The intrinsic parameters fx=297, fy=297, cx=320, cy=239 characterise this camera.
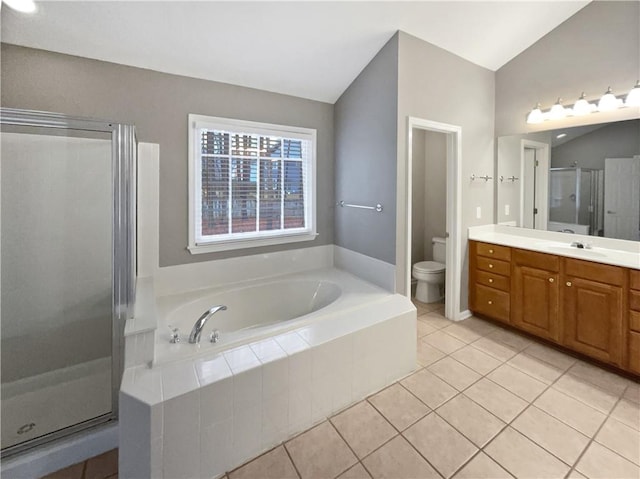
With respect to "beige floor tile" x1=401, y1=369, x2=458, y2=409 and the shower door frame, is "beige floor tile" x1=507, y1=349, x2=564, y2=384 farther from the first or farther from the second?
the shower door frame

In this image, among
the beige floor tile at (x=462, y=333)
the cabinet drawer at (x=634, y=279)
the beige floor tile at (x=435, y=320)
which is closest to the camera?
the cabinet drawer at (x=634, y=279)

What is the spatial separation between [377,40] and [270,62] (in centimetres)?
89

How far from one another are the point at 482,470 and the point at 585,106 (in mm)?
2880

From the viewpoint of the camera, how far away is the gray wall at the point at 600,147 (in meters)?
2.36

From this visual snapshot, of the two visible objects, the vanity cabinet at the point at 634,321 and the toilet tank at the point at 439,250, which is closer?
the vanity cabinet at the point at 634,321

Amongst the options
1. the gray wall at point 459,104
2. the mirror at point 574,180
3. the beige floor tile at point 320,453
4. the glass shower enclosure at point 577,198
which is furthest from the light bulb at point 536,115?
the beige floor tile at point 320,453

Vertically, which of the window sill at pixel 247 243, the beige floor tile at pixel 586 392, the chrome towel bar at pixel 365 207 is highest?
the chrome towel bar at pixel 365 207

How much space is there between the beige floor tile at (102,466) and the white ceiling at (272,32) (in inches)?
99.0

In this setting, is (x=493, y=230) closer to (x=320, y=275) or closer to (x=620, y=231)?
(x=620, y=231)

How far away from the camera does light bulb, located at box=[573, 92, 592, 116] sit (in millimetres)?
2506

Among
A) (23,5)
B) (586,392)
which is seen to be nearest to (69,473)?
(23,5)

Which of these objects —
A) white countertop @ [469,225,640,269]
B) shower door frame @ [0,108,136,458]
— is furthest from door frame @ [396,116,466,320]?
shower door frame @ [0,108,136,458]

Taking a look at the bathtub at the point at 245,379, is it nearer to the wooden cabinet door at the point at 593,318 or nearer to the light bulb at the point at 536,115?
the wooden cabinet door at the point at 593,318

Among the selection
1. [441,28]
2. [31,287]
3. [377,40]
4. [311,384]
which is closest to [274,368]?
[311,384]
